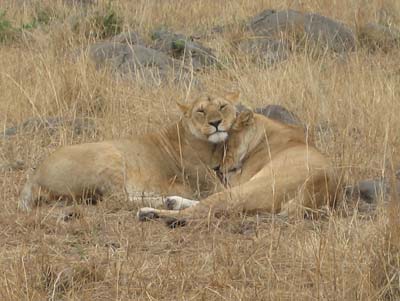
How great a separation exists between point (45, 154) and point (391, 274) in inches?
132

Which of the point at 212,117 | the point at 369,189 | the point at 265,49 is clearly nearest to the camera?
the point at 369,189

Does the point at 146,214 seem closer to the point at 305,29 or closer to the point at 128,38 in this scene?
the point at 128,38

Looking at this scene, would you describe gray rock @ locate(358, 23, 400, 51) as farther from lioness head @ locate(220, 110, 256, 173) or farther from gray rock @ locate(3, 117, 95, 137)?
lioness head @ locate(220, 110, 256, 173)

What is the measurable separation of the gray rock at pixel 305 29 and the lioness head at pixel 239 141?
3735mm

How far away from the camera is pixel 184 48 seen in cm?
1023

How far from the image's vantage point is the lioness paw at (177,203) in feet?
19.8

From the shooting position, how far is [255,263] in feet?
15.1

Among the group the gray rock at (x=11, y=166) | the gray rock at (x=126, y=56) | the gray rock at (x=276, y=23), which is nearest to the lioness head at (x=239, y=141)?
the gray rock at (x=11, y=166)

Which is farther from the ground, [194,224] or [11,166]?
[194,224]

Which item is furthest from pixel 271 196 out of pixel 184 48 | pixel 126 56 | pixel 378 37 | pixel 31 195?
pixel 378 37

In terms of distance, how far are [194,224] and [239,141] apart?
1.15 meters

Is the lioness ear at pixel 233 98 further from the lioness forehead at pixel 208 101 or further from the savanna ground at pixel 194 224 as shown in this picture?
the savanna ground at pixel 194 224

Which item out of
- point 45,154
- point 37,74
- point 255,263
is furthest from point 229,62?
point 255,263

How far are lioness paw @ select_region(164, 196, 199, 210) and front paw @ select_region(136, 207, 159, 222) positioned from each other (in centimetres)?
32
